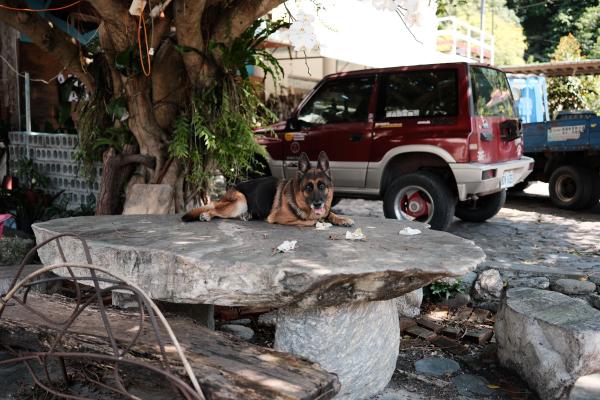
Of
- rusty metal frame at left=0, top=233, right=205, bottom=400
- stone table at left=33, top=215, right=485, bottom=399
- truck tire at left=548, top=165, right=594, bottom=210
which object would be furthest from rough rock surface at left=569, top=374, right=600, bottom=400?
truck tire at left=548, top=165, right=594, bottom=210

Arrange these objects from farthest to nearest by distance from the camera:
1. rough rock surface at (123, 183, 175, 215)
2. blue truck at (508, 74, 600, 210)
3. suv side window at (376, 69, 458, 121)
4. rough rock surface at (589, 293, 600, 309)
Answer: blue truck at (508, 74, 600, 210) → suv side window at (376, 69, 458, 121) → rough rock surface at (123, 183, 175, 215) → rough rock surface at (589, 293, 600, 309)

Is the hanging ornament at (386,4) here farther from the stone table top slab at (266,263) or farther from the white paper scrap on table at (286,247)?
the white paper scrap on table at (286,247)

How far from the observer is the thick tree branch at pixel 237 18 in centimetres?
495

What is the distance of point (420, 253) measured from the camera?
3.41 metres

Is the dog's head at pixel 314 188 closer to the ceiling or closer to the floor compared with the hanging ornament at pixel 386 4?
closer to the floor

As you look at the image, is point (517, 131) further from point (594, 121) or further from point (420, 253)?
point (420, 253)

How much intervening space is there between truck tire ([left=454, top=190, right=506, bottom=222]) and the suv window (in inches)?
47.5

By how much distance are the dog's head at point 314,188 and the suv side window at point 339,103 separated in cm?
357

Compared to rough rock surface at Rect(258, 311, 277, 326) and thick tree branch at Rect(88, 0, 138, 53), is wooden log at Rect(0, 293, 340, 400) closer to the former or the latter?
rough rock surface at Rect(258, 311, 277, 326)

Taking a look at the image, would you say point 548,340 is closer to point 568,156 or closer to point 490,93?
point 490,93

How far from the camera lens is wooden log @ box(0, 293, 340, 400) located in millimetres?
2332

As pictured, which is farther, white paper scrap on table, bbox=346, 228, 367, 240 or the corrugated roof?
the corrugated roof

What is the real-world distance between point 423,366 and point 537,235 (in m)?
4.20

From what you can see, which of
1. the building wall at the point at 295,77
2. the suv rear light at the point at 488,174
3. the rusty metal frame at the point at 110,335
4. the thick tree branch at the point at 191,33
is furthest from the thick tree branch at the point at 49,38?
the building wall at the point at 295,77
